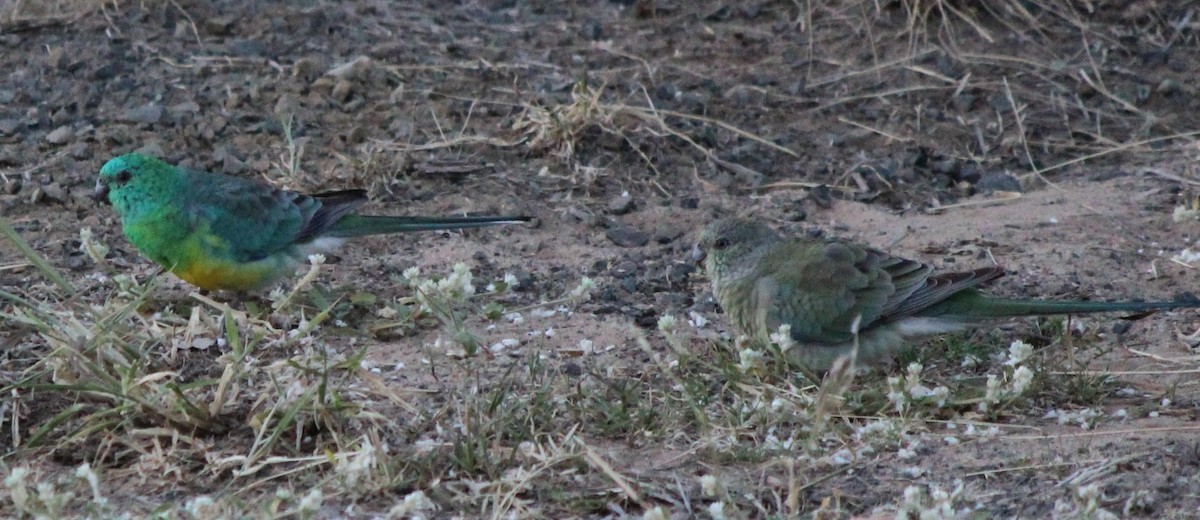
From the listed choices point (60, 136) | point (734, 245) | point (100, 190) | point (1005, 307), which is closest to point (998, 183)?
point (1005, 307)

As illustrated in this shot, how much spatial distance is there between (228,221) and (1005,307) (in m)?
2.77

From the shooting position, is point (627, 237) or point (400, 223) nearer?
point (400, 223)

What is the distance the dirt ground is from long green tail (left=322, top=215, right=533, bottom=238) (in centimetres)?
16

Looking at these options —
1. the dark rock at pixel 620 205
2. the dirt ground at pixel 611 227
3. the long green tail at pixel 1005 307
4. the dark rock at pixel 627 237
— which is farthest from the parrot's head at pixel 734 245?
the dark rock at pixel 620 205

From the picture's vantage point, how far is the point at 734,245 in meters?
5.36

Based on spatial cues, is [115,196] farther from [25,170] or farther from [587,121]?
[587,121]

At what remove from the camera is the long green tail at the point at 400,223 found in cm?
575

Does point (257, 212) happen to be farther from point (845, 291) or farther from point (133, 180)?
point (845, 291)

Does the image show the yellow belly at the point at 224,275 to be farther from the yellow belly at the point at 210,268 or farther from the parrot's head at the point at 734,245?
the parrot's head at the point at 734,245

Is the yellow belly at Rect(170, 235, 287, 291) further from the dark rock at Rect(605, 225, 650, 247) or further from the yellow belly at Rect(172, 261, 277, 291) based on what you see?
the dark rock at Rect(605, 225, 650, 247)

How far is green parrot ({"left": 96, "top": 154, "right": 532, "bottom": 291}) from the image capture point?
17.9 ft

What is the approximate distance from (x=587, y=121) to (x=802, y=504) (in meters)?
3.18

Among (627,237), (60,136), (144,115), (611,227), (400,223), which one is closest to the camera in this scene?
(400,223)

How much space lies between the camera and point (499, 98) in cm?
737
